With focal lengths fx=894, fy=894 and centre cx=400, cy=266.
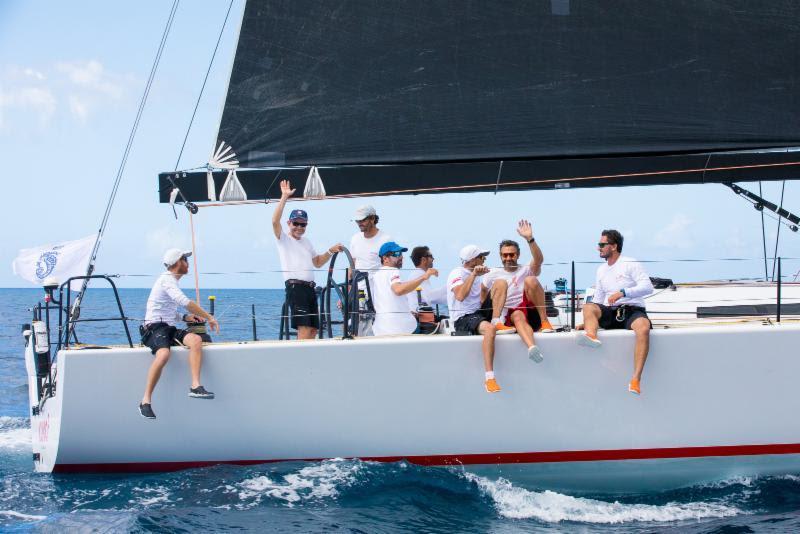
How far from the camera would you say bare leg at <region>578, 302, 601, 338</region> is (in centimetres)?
614

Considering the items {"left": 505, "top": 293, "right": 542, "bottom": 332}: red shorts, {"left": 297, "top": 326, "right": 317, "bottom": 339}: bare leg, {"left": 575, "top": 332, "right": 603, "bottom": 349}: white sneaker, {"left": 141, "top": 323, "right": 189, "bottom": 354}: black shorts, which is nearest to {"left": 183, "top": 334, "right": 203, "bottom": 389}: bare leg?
{"left": 141, "top": 323, "right": 189, "bottom": 354}: black shorts

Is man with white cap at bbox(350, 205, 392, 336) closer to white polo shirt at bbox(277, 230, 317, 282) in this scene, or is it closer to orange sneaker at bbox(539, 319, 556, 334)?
white polo shirt at bbox(277, 230, 317, 282)

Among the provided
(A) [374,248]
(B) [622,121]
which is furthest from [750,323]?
(A) [374,248]

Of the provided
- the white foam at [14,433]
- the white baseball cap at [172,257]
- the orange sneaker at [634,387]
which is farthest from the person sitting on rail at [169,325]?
the white foam at [14,433]

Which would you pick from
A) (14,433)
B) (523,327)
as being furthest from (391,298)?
(14,433)

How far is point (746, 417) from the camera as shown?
629 centimetres

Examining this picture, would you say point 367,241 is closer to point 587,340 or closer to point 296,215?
point 296,215

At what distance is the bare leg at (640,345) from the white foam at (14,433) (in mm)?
5974

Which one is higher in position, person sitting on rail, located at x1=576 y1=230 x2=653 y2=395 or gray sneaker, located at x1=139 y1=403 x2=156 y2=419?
person sitting on rail, located at x1=576 y1=230 x2=653 y2=395

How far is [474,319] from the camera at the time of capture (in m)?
6.37

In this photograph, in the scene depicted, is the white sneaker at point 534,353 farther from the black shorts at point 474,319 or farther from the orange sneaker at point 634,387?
the orange sneaker at point 634,387

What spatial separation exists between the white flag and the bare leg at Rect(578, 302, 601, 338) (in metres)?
3.91

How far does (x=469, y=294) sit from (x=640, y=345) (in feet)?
4.08

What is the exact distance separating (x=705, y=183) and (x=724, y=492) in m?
2.45
